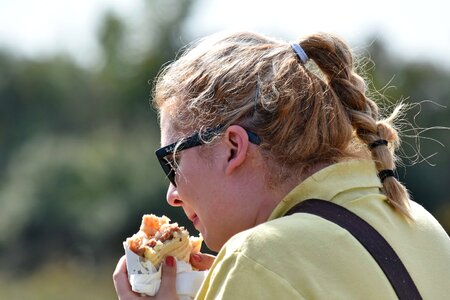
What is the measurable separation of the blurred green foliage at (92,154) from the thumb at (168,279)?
1351 cm

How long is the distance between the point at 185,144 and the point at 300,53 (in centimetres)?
39

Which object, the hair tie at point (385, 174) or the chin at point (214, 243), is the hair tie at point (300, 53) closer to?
the hair tie at point (385, 174)

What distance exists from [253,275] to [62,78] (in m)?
39.6

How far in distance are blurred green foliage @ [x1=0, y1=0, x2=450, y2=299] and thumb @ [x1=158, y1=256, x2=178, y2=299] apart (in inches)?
532

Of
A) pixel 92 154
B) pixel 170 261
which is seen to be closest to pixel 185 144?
pixel 170 261

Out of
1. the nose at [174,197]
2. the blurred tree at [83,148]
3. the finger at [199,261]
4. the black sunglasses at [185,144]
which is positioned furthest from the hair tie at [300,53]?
the blurred tree at [83,148]

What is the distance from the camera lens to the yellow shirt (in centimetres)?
233

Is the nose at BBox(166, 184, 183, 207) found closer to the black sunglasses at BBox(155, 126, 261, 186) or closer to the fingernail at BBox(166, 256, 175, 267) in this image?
the black sunglasses at BBox(155, 126, 261, 186)

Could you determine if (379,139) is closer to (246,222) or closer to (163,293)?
(246,222)

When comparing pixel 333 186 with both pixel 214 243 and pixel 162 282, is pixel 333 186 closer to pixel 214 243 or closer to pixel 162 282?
pixel 214 243

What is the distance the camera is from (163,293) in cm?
280

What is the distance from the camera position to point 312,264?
2.37m

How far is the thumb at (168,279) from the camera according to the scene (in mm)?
2803

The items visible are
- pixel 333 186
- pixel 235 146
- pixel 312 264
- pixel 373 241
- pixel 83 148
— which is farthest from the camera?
pixel 83 148
